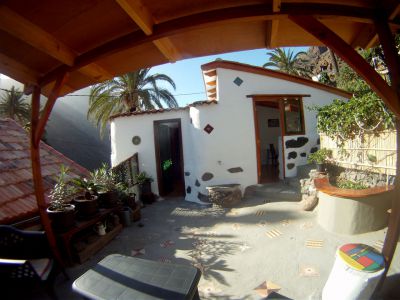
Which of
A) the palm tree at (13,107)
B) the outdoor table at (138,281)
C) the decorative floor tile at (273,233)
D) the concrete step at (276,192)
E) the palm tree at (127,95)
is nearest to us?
the outdoor table at (138,281)

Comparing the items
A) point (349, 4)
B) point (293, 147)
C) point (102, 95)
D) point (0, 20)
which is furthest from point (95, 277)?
point (102, 95)

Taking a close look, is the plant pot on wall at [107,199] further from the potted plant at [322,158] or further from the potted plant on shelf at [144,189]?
the potted plant at [322,158]

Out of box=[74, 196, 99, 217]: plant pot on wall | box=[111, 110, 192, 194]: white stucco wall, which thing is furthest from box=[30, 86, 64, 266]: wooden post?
box=[111, 110, 192, 194]: white stucco wall

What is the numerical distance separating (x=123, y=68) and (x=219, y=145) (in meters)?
4.28

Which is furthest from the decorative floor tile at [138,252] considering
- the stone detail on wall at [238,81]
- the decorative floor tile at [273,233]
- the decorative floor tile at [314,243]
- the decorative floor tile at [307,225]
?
the stone detail on wall at [238,81]

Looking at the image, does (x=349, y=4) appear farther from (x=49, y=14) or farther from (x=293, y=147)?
(x=293, y=147)

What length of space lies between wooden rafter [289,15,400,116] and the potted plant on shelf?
6285 millimetres

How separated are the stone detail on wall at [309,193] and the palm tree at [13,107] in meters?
18.3

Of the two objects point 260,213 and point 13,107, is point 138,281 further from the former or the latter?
point 13,107

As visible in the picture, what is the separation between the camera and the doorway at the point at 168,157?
762 centimetres

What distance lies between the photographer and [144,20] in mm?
1825

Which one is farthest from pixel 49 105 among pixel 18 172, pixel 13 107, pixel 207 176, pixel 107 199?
pixel 13 107

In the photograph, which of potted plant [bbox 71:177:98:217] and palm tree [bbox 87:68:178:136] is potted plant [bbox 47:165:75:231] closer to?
potted plant [bbox 71:177:98:217]

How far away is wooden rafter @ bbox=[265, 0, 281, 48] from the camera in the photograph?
1.73 meters
